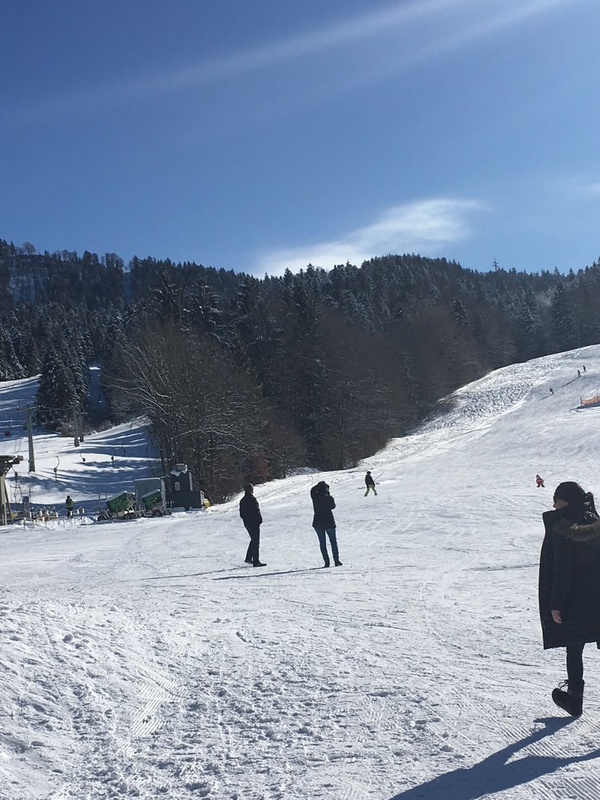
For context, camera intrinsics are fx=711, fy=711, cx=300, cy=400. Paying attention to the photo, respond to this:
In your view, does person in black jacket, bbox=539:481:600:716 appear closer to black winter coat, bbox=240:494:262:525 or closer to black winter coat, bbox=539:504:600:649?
black winter coat, bbox=539:504:600:649

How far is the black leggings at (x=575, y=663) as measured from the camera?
5.17m

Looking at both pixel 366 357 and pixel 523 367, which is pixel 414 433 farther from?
pixel 523 367

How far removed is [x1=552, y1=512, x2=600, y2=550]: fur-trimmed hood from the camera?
17.0 feet

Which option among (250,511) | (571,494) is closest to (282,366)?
(250,511)

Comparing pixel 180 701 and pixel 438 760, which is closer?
pixel 438 760

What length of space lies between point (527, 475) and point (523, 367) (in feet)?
191

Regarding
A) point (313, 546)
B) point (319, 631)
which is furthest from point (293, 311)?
point (319, 631)

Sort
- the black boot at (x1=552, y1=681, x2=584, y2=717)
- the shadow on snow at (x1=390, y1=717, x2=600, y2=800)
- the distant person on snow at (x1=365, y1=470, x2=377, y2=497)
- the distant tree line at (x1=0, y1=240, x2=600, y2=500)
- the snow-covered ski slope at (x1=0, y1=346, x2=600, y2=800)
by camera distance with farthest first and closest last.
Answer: the distant tree line at (x1=0, y1=240, x2=600, y2=500)
the distant person on snow at (x1=365, y1=470, x2=377, y2=497)
the black boot at (x1=552, y1=681, x2=584, y2=717)
the snow-covered ski slope at (x1=0, y1=346, x2=600, y2=800)
the shadow on snow at (x1=390, y1=717, x2=600, y2=800)

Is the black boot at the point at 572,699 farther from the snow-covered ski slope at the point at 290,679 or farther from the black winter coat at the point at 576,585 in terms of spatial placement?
the black winter coat at the point at 576,585

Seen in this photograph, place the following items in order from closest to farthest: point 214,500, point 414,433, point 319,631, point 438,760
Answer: point 438,760 < point 319,631 < point 214,500 < point 414,433

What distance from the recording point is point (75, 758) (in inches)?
197

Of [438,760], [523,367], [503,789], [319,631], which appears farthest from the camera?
[523,367]

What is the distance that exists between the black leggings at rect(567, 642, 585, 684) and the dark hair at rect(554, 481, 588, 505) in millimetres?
1026

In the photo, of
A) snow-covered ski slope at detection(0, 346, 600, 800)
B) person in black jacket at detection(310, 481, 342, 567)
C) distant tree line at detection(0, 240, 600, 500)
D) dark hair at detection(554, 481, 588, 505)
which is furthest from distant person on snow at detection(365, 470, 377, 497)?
dark hair at detection(554, 481, 588, 505)
